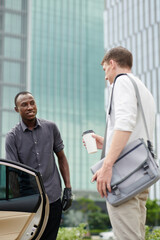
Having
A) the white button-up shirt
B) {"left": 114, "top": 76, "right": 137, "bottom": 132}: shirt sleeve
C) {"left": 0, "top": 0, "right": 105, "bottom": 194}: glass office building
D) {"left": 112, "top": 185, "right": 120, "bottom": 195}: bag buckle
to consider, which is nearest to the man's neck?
the white button-up shirt

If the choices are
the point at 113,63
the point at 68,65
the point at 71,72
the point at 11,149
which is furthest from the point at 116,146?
the point at 68,65

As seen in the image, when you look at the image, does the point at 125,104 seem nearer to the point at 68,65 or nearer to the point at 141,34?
the point at 141,34

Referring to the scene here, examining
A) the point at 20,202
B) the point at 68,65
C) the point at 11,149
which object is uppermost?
the point at 68,65

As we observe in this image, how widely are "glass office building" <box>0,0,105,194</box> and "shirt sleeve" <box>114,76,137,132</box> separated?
2406 inches

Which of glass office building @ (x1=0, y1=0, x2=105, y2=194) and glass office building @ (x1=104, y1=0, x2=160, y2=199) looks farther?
glass office building @ (x1=0, y1=0, x2=105, y2=194)

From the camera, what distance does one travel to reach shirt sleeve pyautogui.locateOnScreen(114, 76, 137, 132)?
7.06 feet

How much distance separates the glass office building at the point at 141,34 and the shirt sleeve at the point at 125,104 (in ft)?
150

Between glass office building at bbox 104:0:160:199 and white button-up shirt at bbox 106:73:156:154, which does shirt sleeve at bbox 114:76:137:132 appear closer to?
white button-up shirt at bbox 106:73:156:154

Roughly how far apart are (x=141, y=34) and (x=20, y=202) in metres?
55.0

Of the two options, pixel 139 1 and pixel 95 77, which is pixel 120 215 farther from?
pixel 95 77

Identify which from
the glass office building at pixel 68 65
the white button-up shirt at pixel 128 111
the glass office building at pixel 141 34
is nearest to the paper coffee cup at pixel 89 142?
the white button-up shirt at pixel 128 111

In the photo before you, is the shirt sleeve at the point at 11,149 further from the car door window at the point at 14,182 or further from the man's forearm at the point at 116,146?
the man's forearm at the point at 116,146

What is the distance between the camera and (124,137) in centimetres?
214

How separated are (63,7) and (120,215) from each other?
82.0 metres
